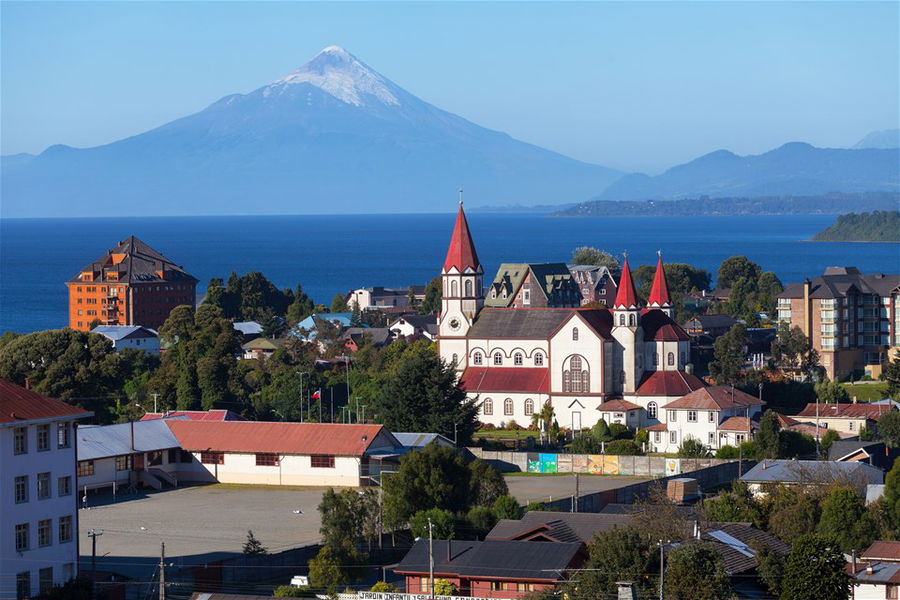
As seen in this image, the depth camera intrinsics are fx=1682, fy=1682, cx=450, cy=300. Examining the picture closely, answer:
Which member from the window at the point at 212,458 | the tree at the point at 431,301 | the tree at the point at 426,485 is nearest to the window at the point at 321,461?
the window at the point at 212,458

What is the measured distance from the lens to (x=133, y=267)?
111125 millimetres

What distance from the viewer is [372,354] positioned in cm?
7925

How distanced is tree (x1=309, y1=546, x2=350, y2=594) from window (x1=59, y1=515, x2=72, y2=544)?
16.0 feet

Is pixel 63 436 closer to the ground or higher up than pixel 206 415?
higher up

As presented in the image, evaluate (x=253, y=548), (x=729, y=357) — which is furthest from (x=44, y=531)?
(x=729, y=357)

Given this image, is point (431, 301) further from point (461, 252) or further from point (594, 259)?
point (461, 252)

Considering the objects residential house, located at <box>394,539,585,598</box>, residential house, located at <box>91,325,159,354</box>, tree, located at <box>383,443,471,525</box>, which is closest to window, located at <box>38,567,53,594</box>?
residential house, located at <box>394,539,585,598</box>

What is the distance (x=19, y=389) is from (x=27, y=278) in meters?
161

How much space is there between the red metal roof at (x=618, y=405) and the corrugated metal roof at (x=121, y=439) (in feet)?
58.7

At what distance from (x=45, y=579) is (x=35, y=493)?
1754mm

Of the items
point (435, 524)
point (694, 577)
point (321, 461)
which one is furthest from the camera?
point (321, 461)

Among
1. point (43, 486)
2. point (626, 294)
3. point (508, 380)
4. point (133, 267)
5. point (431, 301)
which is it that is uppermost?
point (133, 267)

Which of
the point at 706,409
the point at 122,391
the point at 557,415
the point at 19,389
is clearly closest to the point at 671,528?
the point at 19,389

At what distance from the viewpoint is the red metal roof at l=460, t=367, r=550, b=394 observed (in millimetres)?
65188
